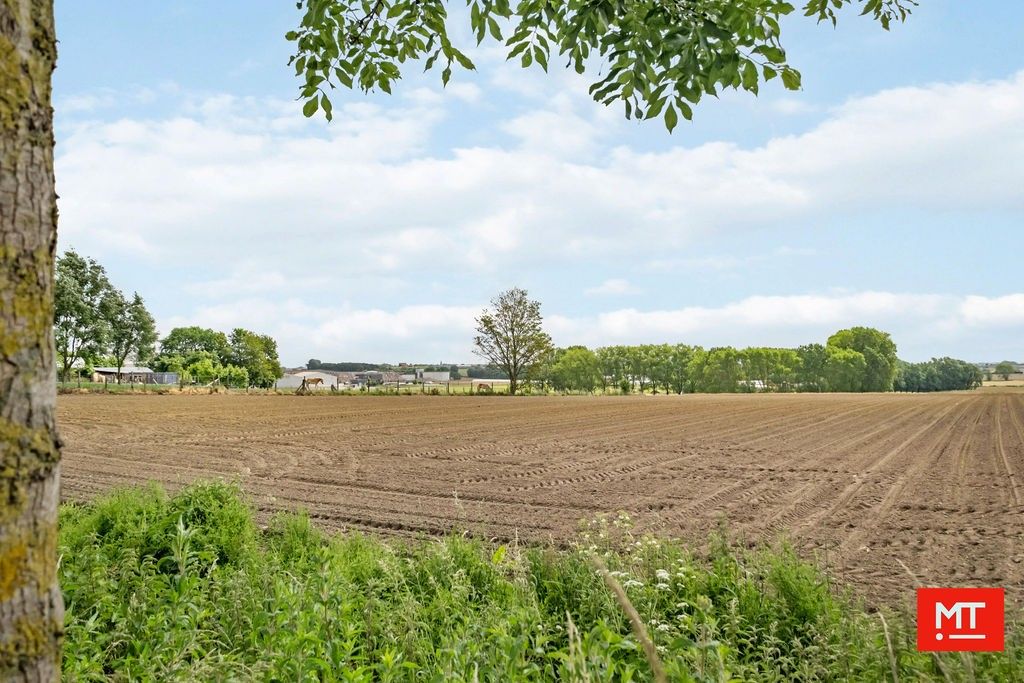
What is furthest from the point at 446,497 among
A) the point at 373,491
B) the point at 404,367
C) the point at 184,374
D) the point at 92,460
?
the point at 404,367

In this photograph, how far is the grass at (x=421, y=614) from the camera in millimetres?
3771

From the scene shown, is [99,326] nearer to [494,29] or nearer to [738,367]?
[494,29]

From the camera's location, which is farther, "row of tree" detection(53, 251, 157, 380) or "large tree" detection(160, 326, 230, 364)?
"large tree" detection(160, 326, 230, 364)

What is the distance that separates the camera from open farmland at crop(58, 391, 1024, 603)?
32.0 feet

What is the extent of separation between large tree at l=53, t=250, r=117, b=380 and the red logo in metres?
68.9

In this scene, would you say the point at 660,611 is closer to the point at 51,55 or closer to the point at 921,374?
the point at 51,55

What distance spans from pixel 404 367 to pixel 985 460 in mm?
137813

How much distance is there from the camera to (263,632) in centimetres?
450

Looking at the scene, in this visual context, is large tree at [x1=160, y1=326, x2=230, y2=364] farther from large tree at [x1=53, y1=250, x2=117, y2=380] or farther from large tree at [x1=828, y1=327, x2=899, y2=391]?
large tree at [x1=828, y1=327, x2=899, y2=391]

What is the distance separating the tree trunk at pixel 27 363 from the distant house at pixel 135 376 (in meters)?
92.3

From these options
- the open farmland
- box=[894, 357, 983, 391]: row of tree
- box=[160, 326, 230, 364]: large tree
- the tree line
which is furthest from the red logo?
box=[894, 357, 983, 391]: row of tree

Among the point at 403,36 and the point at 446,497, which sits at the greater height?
the point at 403,36

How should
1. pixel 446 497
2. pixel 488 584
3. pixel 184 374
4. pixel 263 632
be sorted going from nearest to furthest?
pixel 263 632
pixel 488 584
pixel 446 497
pixel 184 374

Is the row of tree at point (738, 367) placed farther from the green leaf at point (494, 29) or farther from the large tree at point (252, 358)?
the green leaf at point (494, 29)
